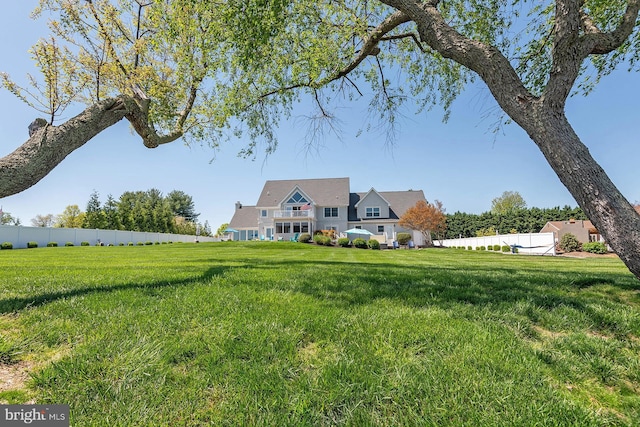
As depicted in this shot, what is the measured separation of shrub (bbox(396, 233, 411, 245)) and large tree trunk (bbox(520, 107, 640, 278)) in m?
33.1

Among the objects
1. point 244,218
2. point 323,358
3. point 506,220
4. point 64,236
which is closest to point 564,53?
point 323,358

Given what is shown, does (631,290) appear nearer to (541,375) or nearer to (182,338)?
(541,375)

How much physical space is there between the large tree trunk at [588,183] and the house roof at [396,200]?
3595cm

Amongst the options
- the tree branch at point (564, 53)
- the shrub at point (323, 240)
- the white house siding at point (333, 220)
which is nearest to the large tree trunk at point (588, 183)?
the tree branch at point (564, 53)

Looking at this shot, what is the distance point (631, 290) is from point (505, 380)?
4.36 meters

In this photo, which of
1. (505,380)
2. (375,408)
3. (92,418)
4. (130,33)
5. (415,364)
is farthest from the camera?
(130,33)

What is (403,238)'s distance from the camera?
117 feet

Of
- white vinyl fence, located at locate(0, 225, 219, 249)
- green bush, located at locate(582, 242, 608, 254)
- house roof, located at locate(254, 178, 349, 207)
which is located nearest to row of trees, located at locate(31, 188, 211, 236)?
white vinyl fence, located at locate(0, 225, 219, 249)

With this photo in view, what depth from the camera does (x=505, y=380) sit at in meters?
2.22

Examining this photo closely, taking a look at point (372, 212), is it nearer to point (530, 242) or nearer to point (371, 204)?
point (371, 204)

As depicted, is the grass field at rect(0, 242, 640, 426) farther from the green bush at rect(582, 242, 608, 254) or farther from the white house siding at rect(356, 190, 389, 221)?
the white house siding at rect(356, 190, 389, 221)

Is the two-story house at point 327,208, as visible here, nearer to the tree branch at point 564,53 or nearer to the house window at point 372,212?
the house window at point 372,212

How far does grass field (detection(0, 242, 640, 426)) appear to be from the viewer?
190 cm

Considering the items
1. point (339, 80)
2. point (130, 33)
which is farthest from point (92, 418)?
point (130, 33)
